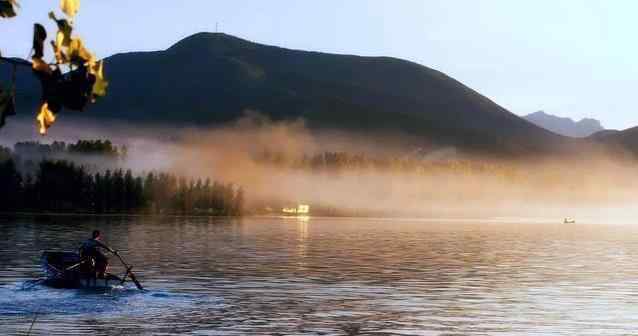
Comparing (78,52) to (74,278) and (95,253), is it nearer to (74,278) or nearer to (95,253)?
(95,253)

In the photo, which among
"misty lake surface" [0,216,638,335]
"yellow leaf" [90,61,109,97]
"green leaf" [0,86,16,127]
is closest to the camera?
"green leaf" [0,86,16,127]

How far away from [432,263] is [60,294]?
5986cm

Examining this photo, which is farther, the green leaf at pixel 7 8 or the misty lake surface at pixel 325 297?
the misty lake surface at pixel 325 297

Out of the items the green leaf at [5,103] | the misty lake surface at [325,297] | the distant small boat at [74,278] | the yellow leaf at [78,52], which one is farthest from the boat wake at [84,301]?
the yellow leaf at [78,52]

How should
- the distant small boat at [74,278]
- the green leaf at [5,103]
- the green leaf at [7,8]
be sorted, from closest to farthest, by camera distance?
1. the green leaf at [7,8]
2. the green leaf at [5,103]
3. the distant small boat at [74,278]

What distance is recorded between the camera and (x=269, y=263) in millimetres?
106875

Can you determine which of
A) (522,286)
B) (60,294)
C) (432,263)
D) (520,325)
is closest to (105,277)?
(60,294)

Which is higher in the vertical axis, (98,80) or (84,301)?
(98,80)

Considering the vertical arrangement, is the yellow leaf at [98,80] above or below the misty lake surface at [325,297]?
above

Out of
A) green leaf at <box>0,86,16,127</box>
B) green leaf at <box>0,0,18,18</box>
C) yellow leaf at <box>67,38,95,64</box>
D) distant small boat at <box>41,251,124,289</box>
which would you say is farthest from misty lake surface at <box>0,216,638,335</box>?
green leaf at <box>0,0,18,18</box>

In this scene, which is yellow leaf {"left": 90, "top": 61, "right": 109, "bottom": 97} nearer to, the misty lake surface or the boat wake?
the misty lake surface

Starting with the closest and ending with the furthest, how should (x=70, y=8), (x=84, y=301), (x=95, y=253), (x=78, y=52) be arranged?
1. (x=70, y=8)
2. (x=78, y=52)
3. (x=84, y=301)
4. (x=95, y=253)

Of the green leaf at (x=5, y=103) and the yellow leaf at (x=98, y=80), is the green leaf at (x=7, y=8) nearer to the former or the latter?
the green leaf at (x=5, y=103)

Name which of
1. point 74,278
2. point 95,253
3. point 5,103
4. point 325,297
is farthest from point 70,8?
point 325,297
